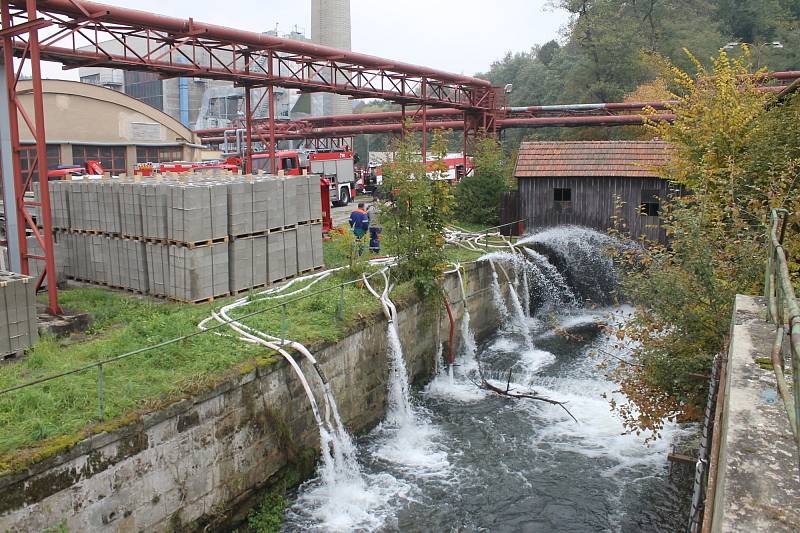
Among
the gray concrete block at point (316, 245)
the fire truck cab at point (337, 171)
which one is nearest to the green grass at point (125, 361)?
the gray concrete block at point (316, 245)

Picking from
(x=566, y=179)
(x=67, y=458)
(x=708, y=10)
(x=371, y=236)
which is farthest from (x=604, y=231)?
(x=708, y=10)

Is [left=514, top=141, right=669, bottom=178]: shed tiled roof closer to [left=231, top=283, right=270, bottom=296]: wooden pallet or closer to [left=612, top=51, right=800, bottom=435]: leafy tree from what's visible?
[left=612, top=51, right=800, bottom=435]: leafy tree

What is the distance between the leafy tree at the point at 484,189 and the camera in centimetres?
2662

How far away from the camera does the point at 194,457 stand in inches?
355

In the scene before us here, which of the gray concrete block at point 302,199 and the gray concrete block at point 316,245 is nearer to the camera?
the gray concrete block at point 302,199

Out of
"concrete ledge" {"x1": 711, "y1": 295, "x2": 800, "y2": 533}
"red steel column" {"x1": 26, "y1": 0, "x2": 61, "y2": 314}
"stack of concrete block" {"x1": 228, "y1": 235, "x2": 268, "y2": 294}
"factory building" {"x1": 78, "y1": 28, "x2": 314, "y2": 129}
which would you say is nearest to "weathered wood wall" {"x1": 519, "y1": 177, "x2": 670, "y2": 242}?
"stack of concrete block" {"x1": 228, "y1": 235, "x2": 268, "y2": 294}

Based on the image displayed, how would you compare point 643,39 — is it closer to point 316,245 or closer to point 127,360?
point 316,245

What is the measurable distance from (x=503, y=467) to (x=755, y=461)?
314 inches

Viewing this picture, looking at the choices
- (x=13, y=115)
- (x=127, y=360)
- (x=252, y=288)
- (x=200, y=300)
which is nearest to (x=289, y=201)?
(x=252, y=288)

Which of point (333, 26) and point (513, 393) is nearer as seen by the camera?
point (513, 393)

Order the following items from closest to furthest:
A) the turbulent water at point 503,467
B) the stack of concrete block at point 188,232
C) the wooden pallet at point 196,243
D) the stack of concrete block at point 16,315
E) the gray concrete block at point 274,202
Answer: the stack of concrete block at point 16,315 → the turbulent water at point 503,467 → the wooden pallet at point 196,243 → the stack of concrete block at point 188,232 → the gray concrete block at point 274,202

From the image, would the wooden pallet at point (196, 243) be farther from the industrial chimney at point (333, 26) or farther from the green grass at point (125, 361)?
the industrial chimney at point (333, 26)

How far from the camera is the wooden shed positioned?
23.9 m

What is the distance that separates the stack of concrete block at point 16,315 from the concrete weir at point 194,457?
3.23 metres
